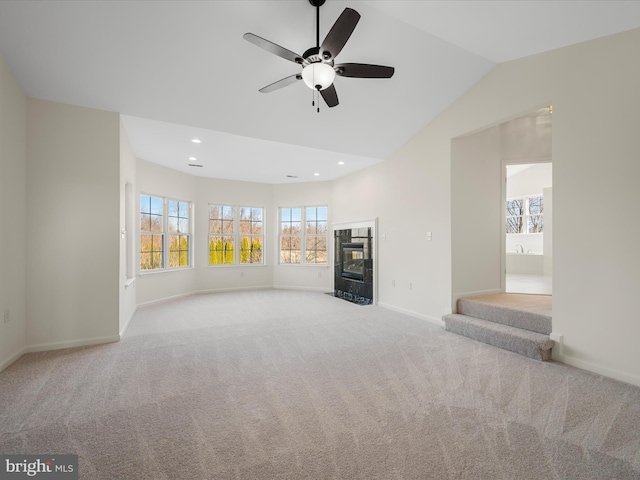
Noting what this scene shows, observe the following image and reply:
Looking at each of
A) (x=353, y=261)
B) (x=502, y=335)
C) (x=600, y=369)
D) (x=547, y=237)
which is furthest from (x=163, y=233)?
(x=547, y=237)

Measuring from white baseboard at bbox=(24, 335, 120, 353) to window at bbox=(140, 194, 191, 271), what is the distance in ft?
8.05

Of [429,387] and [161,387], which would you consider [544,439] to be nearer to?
[429,387]

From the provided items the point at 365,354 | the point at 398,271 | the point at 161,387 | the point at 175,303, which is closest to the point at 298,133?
the point at 398,271

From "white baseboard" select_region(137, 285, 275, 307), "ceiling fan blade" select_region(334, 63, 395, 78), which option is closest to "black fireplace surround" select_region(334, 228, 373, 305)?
"white baseboard" select_region(137, 285, 275, 307)

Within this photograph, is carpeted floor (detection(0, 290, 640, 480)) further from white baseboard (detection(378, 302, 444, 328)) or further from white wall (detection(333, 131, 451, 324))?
white wall (detection(333, 131, 451, 324))

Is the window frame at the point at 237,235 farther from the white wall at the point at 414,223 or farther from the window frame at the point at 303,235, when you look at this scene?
the white wall at the point at 414,223

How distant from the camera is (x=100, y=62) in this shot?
3.13 m

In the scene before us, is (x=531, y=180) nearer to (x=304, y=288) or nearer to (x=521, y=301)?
(x=521, y=301)

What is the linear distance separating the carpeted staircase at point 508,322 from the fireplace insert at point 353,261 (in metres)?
2.43

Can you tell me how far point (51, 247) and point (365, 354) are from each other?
382 cm

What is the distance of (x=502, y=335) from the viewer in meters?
3.59

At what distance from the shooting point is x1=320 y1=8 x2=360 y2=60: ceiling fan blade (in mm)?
2090

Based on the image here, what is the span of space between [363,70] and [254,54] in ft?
4.43

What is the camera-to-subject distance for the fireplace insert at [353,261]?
659 centimetres
